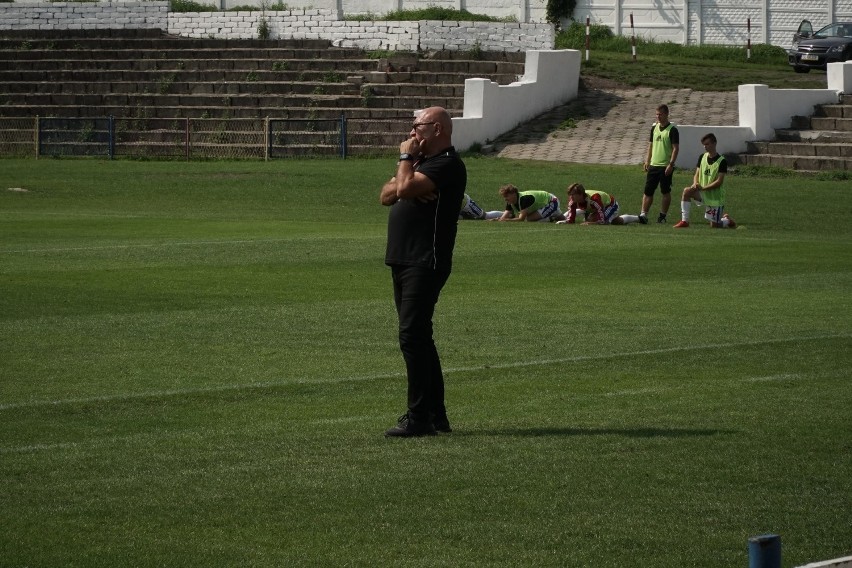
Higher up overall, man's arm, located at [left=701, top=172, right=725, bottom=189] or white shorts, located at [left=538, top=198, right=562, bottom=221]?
man's arm, located at [left=701, top=172, right=725, bottom=189]

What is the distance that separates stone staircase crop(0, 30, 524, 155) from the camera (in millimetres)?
40375

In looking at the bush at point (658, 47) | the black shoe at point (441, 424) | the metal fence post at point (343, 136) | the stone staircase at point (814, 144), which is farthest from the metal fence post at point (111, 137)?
the black shoe at point (441, 424)

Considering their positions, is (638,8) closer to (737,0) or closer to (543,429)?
(737,0)

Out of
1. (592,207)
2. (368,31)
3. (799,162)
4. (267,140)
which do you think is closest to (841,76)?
(799,162)

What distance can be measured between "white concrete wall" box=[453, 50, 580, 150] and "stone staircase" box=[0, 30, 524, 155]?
4.59ft

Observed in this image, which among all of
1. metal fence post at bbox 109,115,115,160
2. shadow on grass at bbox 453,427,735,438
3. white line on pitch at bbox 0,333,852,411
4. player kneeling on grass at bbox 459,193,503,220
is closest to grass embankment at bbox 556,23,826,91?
metal fence post at bbox 109,115,115,160

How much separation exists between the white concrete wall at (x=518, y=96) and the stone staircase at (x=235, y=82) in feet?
4.59

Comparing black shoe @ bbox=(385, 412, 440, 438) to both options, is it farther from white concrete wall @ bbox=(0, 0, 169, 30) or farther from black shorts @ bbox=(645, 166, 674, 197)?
white concrete wall @ bbox=(0, 0, 169, 30)

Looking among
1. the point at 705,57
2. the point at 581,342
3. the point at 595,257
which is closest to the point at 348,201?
the point at 595,257

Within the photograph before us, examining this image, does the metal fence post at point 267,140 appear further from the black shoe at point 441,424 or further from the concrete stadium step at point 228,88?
the black shoe at point 441,424

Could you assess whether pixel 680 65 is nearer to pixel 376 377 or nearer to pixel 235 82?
pixel 235 82

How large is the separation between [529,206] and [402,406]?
1563 centimetres

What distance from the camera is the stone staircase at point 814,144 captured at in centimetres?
3288

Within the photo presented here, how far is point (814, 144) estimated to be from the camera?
110 feet
